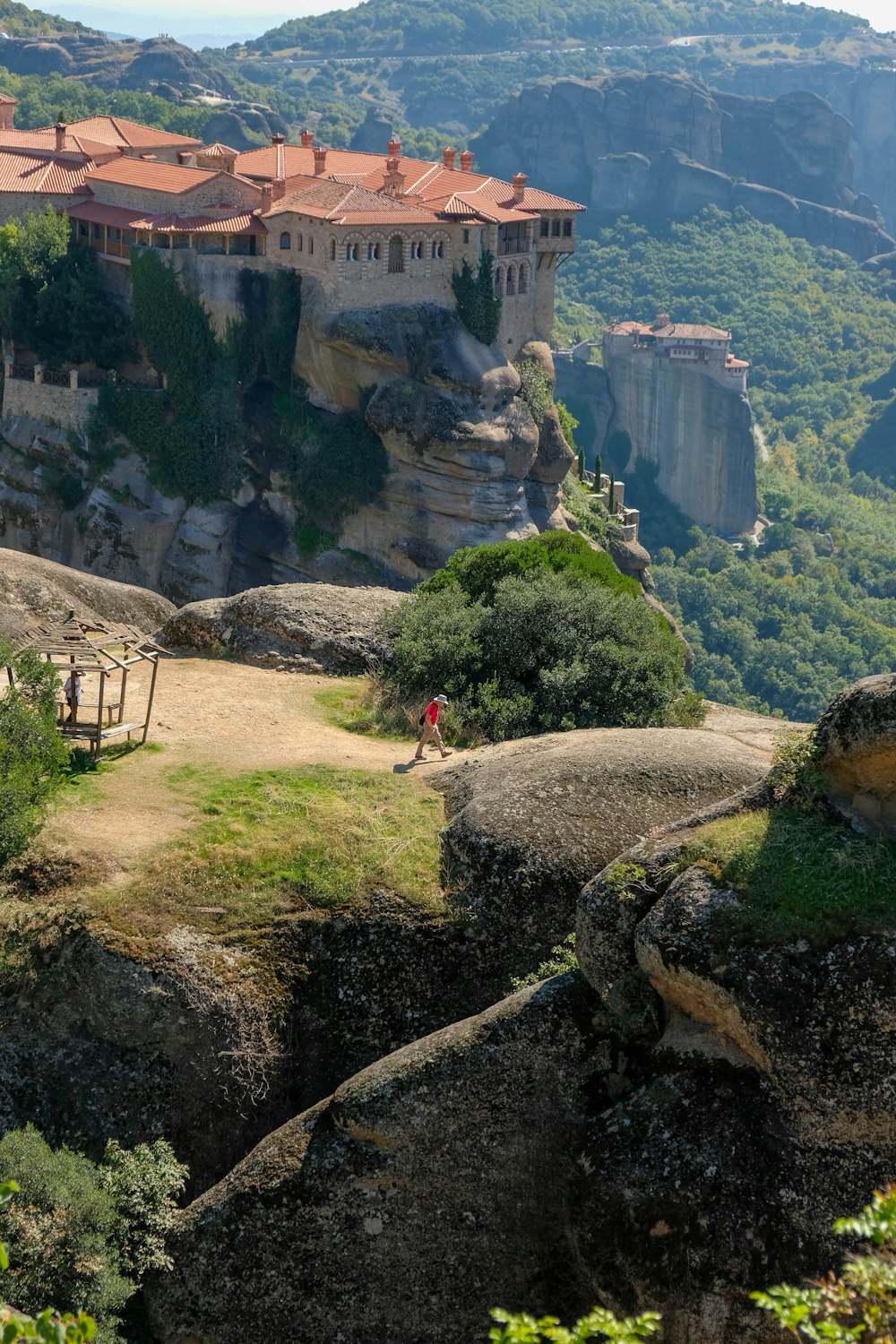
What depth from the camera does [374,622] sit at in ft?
75.7

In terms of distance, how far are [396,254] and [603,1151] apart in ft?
136

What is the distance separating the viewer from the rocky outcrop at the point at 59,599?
904 inches

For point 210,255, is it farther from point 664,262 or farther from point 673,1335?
point 664,262

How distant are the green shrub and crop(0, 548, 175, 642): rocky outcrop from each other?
2666 cm

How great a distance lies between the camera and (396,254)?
49969 mm

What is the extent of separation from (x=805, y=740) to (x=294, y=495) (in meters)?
40.0

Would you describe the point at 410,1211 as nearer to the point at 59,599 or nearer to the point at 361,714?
the point at 361,714

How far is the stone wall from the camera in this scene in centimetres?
5275

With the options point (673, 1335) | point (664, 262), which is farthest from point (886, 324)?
point (673, 1335)

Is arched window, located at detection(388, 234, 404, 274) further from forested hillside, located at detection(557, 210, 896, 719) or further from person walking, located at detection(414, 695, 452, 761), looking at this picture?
forested hillside, located at detection(557, 210, 896, 719)

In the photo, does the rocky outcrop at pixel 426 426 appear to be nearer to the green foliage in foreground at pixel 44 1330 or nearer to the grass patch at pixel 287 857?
the grass patch at pixel 287 857

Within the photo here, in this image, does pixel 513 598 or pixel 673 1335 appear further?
pixel 513 598

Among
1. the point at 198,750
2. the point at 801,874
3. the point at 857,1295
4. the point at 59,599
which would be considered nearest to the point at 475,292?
the point at 59,599

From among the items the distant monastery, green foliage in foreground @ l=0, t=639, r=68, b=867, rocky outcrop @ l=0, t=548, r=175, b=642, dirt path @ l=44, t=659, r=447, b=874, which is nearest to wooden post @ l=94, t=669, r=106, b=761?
dirt path @ l=44, t=659, r=447, b=874
